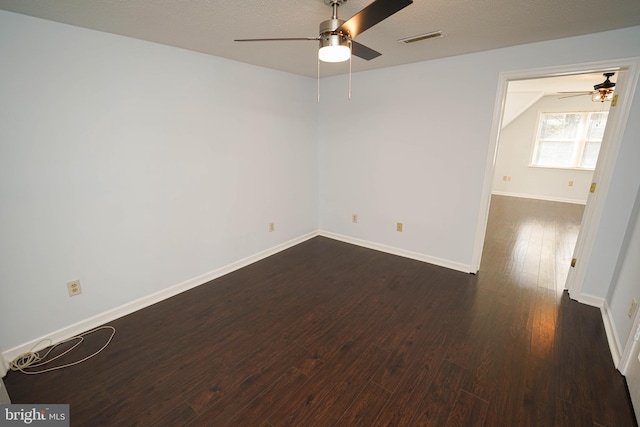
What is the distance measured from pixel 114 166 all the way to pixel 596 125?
900 centimetres

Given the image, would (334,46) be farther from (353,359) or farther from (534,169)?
(534,169)

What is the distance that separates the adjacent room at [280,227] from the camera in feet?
5.59

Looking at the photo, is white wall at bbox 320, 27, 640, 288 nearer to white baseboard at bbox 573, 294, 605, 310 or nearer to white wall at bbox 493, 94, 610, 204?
white baseboard at bbox 573, 294, 605, 310

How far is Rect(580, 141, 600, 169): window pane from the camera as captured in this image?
21.0 ft

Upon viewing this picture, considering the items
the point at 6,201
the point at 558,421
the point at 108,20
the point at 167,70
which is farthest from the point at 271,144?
the point at 558,421

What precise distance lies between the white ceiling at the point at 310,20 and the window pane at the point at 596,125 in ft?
19.2

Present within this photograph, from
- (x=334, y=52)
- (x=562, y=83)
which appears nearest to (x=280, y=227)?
(x=334, y=52)

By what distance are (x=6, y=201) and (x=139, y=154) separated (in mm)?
860

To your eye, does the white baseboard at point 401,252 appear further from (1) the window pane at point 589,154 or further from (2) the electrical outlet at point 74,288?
(1) the window pane at point 589,154

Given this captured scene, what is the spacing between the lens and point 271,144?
3486mm

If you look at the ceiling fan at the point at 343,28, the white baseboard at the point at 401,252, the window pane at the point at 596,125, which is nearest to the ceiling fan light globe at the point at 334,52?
the ceiling fan at the point at 343,28

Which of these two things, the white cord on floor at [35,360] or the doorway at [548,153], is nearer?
the white cord on floor at [35,360]

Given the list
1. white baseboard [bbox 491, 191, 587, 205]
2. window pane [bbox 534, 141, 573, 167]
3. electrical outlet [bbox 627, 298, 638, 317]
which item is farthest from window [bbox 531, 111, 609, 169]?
electrical outlet [bbox 627, 298, 638, 317]

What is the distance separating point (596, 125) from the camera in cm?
630
